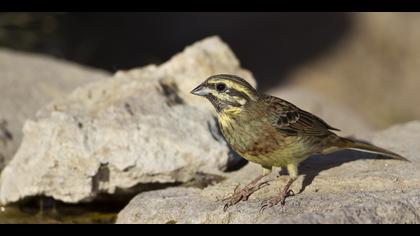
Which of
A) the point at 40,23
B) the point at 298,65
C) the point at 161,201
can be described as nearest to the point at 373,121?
the point at 298,65

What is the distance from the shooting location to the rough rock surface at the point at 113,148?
5836 millimetres

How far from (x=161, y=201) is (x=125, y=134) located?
72 centimetres

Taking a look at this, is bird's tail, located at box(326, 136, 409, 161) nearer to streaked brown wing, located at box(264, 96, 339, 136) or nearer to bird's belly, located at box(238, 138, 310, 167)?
streaked brown wing, located at box(264, 96, 339, 136)

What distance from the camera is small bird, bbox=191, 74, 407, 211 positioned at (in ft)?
16.8

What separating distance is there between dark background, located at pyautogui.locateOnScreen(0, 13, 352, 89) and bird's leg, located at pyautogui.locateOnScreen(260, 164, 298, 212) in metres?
6.64

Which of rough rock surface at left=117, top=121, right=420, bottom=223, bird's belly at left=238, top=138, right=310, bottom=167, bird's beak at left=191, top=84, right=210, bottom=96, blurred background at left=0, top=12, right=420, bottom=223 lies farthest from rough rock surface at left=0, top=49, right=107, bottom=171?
bird's belly at left=238, top=138, right=310, bottom=167

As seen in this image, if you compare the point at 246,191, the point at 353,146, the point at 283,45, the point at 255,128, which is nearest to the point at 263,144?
the point at 255,128

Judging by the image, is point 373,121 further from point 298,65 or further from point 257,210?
point 257,210

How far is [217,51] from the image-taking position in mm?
7035

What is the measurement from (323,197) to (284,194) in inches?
9.9

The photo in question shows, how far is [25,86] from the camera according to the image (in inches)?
316

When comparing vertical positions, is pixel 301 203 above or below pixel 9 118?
below

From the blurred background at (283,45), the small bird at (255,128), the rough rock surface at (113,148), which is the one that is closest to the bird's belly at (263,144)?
the small bird at (255,128)

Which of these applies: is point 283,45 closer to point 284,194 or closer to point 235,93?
point 235,93
